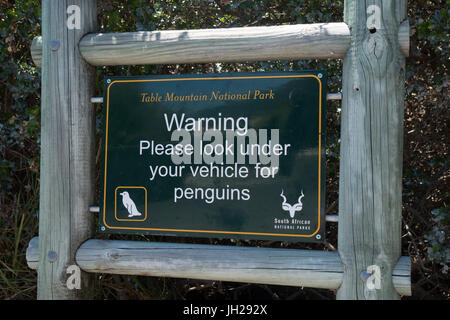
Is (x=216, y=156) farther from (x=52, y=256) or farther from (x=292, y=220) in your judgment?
(x=52, y=256)

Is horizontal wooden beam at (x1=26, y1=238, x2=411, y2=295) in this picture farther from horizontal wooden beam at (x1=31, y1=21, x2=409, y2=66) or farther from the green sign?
horizontal wooden beam at (x1=31, y1=21, x2=409, y2=66)

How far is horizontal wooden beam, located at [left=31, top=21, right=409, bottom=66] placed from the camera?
8.78 feet

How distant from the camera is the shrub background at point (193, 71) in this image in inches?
142

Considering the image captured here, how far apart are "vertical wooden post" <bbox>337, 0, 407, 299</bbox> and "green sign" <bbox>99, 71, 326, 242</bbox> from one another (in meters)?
0.16

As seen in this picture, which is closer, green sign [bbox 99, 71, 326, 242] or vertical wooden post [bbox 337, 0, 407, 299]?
vertical wooden post [bbox 337, 0, 407, 299]

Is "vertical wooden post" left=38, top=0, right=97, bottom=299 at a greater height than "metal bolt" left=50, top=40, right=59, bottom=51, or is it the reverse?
"metal bolt" left=50, top=40, right=59, bottom=51

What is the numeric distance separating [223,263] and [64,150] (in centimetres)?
114

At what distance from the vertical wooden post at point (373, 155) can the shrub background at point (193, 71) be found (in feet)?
3.11

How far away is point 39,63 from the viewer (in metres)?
3.22

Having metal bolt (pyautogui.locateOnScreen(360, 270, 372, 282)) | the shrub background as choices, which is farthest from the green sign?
the shrub background

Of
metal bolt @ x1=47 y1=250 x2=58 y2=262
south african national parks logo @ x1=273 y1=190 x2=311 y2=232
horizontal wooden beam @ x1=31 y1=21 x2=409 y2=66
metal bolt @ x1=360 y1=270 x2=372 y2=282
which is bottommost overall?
metal bolt @ x1=47 y1=250 x2=58 y2=262

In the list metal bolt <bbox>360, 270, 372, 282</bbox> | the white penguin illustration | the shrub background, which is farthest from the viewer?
the shrub background

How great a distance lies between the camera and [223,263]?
279 cm
